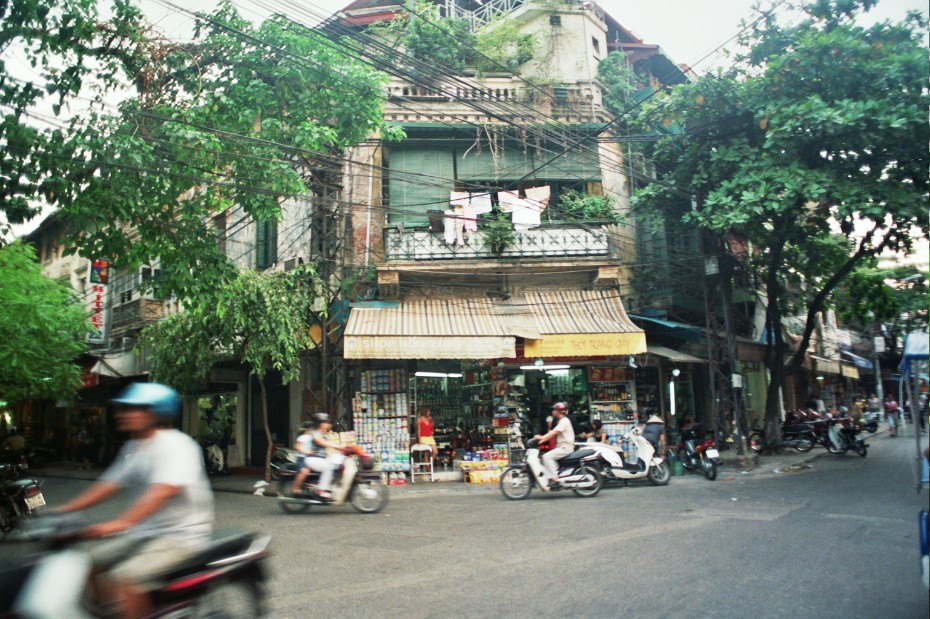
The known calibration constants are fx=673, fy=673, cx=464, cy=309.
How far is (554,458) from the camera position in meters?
11.4

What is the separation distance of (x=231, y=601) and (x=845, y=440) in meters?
17.4

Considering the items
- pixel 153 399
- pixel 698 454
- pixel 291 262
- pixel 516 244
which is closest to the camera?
pixel 153 399

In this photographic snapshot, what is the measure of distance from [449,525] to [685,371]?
1236 cm

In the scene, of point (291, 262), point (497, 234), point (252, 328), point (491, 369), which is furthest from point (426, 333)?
point (291, 262)

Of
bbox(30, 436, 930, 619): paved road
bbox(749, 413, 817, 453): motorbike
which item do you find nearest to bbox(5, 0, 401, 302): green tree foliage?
bbox(30, 436, 930, 619): paved road

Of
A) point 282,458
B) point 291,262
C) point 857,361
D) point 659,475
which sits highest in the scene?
point 291,262

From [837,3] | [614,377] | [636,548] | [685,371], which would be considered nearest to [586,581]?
[636,548]

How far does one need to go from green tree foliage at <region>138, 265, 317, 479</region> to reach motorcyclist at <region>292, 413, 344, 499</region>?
3.19 meters

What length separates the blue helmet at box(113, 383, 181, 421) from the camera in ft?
12.3

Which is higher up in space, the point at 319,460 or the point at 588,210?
the point at 588,210

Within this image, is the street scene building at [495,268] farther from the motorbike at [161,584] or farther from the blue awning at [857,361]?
the blue awning at [857,361]

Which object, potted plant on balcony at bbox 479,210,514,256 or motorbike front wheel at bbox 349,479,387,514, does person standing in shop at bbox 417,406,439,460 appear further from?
motorbike front wheel at bbox 349,479,387,514

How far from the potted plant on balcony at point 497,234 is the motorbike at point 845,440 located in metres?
9.81

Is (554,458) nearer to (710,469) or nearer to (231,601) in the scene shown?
(710,469)
